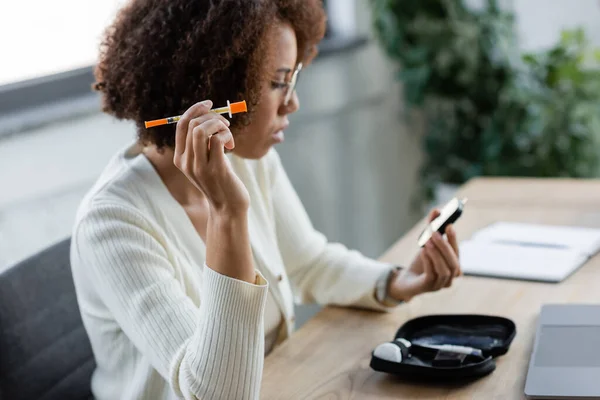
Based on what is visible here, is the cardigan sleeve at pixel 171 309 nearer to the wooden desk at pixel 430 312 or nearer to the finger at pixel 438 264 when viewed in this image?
the wooden desk at pixel 430 312

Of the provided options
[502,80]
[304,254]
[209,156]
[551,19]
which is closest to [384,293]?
[304,254]

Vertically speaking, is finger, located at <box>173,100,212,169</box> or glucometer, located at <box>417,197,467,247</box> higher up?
finger, located at <box>173,100,212,169</box>

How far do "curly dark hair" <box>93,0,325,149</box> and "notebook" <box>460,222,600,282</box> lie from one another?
1.85 feet

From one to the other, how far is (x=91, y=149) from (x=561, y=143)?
63.8 inches

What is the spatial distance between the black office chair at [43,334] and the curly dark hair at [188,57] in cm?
28

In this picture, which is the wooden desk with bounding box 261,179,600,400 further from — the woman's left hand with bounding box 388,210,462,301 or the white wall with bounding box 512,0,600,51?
the white wall with bounding box 512,0,600,51

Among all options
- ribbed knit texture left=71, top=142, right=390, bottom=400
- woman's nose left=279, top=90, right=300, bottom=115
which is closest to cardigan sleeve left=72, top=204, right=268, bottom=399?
ribbed knit texture left=71, top=142, right=390, bottom=400

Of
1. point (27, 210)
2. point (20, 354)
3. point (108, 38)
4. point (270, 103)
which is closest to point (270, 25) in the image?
point (270, 103)

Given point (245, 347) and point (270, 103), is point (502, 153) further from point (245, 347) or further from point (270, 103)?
point (245, 347)

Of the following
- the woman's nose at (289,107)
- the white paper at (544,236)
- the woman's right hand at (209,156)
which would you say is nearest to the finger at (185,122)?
the woman's right hand at (209,156)

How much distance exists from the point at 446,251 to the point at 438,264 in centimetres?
2

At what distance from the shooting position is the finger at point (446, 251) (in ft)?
4.58

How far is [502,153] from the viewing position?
302cm

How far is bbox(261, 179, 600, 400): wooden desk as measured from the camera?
3.73ft
